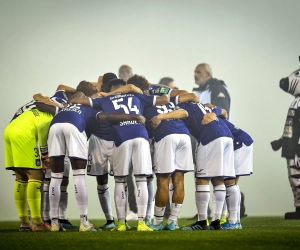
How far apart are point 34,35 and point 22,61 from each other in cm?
41

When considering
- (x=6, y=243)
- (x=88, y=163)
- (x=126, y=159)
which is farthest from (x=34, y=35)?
(x=6, y=243)

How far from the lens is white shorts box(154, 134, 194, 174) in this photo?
6.63 m

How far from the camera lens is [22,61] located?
32.6 feet

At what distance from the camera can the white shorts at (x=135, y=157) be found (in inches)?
249

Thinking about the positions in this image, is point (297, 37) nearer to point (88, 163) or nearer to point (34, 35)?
point (34, 35)

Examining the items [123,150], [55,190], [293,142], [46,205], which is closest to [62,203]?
[46,205]

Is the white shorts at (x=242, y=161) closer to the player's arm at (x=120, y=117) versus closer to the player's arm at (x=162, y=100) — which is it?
the player's arm at (x=162, y=100)

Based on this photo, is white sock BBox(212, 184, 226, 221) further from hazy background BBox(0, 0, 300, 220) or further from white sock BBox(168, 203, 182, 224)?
hazy background BBox(0, 0, 300, 220)

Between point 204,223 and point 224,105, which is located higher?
point 224,105

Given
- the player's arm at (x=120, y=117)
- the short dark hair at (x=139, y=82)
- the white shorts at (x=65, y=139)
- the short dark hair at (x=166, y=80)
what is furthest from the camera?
the short dark hair at (x=166, y=80)

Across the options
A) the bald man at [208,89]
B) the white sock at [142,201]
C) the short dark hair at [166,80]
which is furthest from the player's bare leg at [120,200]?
the short dark hair at [166,80]

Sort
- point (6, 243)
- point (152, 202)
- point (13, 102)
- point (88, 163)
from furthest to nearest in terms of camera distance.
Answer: point (13, 102) < point (152, 202) < point (88, 163) < point (6, 243)

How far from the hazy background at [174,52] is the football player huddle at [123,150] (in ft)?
9.09

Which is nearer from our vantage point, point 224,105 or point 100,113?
point 100,113
